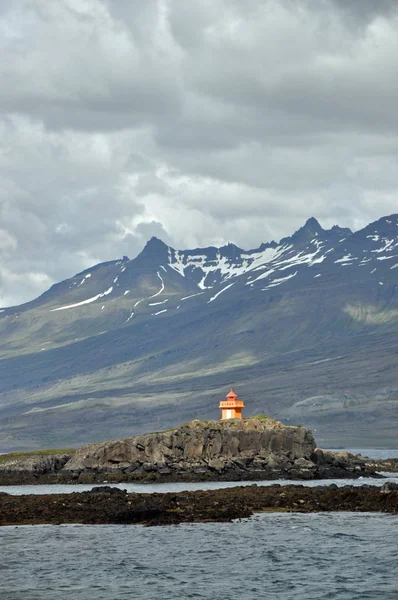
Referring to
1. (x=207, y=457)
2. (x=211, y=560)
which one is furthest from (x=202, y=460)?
(x=211, y=560)

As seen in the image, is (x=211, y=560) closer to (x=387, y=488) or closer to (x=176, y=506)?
(x=176, y=506)

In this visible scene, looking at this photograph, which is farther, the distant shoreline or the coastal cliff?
the coastal cliff

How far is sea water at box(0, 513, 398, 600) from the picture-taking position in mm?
49844

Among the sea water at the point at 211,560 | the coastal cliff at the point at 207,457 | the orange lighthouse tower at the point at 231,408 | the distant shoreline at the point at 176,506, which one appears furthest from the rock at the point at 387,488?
the orange lighthouse tower at the point at 231,408

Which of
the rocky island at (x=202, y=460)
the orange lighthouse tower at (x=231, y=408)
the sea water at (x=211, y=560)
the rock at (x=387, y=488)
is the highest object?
the orange lighthouse tower at (x=231, y=408)

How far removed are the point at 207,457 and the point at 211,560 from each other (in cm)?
7956

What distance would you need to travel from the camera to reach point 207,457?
451 ft

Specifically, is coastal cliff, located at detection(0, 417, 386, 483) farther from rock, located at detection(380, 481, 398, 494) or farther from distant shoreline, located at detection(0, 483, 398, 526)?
distant shoreline, located at detection(0, 483, 398, 526)

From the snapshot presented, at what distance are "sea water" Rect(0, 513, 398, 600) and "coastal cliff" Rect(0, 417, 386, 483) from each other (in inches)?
2359

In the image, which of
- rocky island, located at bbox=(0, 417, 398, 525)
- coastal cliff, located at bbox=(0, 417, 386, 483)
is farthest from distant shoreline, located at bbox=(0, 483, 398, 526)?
coastal cliff, located at bbox=(0, 417, 386, 483)

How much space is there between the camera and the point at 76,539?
215 ft

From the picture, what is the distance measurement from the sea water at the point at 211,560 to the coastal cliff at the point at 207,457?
59915 millimetres

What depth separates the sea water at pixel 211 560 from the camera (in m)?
49.8

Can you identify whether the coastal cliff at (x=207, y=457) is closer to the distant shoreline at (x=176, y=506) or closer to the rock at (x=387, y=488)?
the rock at (x=387, y=488)
